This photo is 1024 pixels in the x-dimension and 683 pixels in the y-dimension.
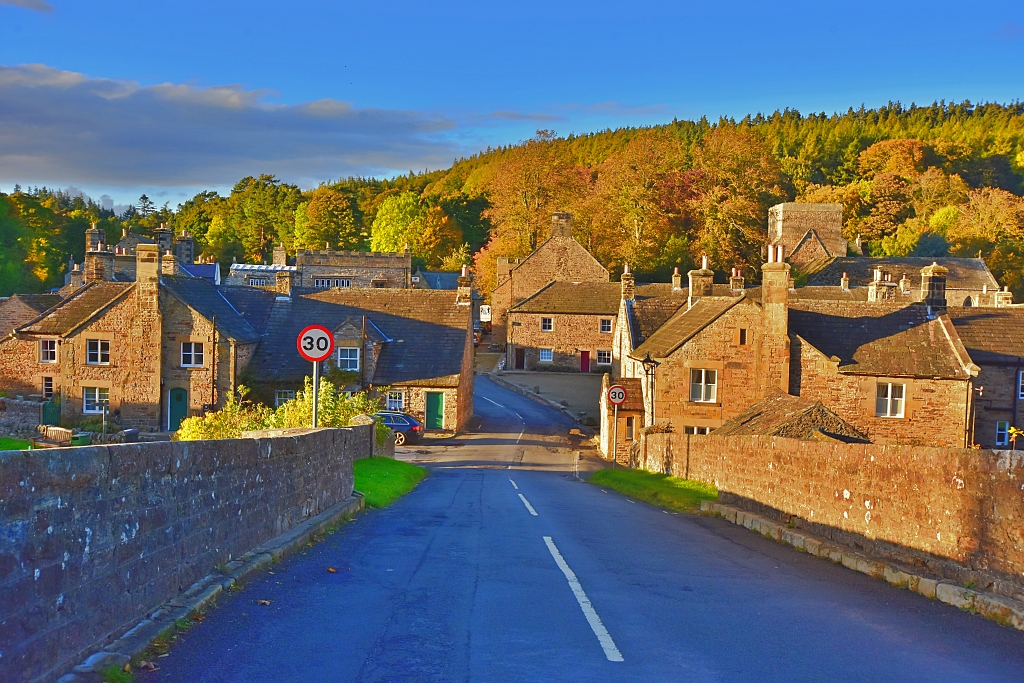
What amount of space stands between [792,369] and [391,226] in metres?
83.1

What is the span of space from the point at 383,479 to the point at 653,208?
60.5 m

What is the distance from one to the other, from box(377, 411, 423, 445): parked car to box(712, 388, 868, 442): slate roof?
1756cm

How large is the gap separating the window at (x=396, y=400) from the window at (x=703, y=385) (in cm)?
1593

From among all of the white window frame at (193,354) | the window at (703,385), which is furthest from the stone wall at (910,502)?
the white window frame at (193,354)

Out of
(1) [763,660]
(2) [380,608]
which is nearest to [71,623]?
(2) [380,608]

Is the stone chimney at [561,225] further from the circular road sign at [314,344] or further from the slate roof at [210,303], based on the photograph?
the circular road sign at [314,344]

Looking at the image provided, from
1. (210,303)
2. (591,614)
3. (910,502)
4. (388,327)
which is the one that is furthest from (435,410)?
(591,614)

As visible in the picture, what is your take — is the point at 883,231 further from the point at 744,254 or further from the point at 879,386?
the point at 879,386

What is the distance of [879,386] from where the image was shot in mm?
34812

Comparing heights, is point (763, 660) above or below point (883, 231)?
below

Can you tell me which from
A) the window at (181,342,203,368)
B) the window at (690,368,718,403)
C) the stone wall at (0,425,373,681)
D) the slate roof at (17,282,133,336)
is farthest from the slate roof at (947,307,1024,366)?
the slate roof at (17,282,133,336)

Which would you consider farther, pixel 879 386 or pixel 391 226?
pixel 391 226

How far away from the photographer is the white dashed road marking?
7727mm

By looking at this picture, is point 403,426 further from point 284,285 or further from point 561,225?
point 561,225
